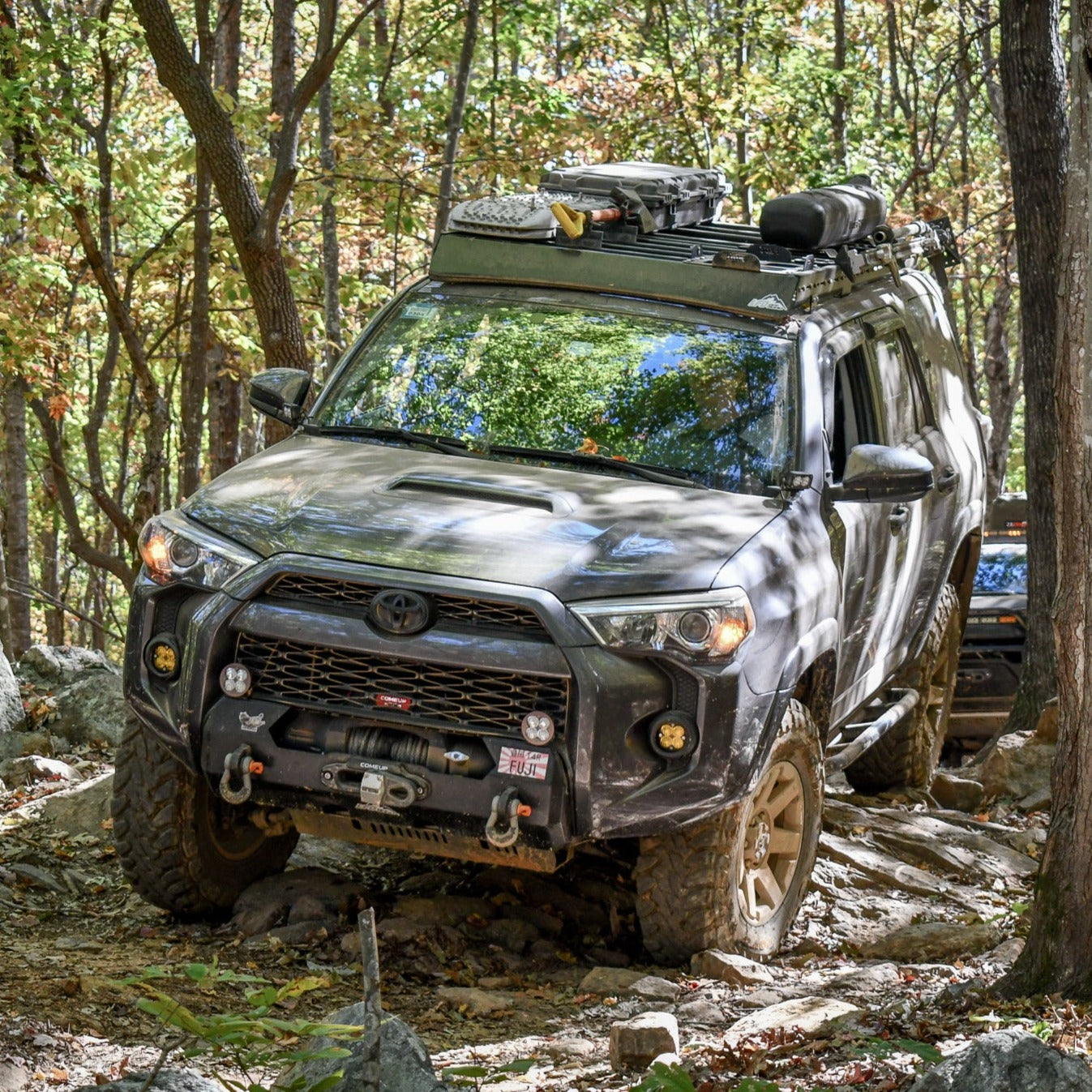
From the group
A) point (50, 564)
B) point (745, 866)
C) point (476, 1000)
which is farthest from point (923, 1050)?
point (50, 564)

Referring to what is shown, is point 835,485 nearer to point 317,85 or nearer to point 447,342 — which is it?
point 447,342

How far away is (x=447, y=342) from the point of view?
639 cm

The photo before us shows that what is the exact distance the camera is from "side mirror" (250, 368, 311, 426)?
6.38 m

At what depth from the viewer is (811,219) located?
659 centimetres

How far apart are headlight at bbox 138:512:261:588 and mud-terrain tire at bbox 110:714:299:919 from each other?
66cm

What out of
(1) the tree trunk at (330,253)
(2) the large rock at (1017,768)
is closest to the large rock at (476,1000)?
(2) the large rock at (1017,768)

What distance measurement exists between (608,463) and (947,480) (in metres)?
2.33

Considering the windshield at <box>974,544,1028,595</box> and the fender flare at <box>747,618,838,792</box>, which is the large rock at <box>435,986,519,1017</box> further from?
the windshield at <box>974,544,1028,595</box>

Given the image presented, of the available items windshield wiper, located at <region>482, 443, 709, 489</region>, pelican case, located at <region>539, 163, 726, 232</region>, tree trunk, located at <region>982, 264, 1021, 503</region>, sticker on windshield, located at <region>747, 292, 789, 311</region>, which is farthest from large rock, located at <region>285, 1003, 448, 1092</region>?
tree trunk, located at <region>982, 264, 1021, 503</region>

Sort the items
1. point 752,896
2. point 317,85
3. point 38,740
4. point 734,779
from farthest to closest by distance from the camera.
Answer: point 317,85, point 38,740, point 752,896, point 734,779

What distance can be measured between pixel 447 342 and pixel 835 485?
1.64 metres

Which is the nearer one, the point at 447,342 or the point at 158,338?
the point at 447,342

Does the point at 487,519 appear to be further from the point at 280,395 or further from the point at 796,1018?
the point at 796,1018

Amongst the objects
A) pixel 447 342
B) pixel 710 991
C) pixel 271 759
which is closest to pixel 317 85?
pixel 447 342
